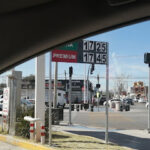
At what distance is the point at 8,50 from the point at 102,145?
6676 millimetres

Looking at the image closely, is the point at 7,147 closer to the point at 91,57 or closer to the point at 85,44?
the point at 91,57

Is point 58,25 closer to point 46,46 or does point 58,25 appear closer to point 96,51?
point 46,46

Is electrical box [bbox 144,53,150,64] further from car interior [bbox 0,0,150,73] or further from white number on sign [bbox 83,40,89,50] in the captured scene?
car interior [bbox 0,0,150,73]

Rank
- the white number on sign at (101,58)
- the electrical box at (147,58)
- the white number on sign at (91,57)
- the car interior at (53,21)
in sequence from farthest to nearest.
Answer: the electrical box at (147,58) → the white number on sign at (91,57) → the white number on sign at (101,58) → the car interior at (53,21)

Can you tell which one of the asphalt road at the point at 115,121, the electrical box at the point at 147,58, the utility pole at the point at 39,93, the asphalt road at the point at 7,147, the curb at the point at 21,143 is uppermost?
the electrical box at the point at 147,58

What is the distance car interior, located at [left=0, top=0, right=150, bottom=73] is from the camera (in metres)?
1.76

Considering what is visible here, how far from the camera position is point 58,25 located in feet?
6.72

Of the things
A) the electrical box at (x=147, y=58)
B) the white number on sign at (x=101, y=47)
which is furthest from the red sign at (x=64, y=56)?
the electrical box at (x=147, y=58)

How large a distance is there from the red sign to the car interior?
6974 millimetres

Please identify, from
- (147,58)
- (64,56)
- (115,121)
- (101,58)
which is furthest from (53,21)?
(115,121)

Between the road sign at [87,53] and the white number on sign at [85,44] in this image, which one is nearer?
the road sign at [87,53]

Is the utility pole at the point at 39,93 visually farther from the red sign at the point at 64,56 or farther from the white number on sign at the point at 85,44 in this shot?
the white number on sign at the point at 85,44

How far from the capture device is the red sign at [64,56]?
366 inches

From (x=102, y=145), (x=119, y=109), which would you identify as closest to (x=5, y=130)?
(x=102, y=145)
